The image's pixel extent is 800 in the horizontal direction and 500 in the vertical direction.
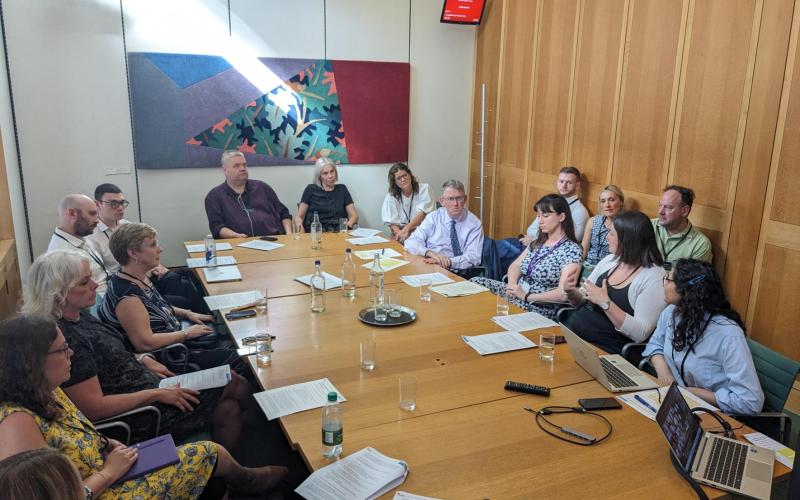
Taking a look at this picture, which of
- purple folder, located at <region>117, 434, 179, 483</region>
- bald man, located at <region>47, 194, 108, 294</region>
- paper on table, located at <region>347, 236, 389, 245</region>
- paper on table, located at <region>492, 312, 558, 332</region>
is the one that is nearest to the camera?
purple folder, located at <region>117, 434, 179, 483</region>

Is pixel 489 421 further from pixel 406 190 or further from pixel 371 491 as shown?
pixel 406 190

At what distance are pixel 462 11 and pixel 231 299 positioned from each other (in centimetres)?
498

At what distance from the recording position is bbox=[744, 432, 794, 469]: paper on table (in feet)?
6.06

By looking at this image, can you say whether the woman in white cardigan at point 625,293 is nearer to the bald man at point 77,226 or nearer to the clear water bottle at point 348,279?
the clear water bottle at point 348,279

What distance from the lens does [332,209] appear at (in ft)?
20.6

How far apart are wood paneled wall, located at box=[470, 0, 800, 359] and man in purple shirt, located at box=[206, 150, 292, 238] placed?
283 centimetres

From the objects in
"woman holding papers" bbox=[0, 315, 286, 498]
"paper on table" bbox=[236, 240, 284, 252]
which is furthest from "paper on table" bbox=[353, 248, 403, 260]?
"woman holding papers" bbox=[0, 315, 286, 498]

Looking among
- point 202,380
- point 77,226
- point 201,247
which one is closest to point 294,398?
point 202,380

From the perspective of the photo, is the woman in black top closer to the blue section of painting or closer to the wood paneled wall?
the blue section of painting

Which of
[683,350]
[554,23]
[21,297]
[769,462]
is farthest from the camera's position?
[554,23]

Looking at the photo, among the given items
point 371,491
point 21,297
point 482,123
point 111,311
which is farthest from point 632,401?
point 482,123

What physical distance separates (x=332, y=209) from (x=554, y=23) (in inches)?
119

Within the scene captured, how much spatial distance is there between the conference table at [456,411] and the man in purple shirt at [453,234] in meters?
1.29

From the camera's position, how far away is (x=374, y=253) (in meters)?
4.55
